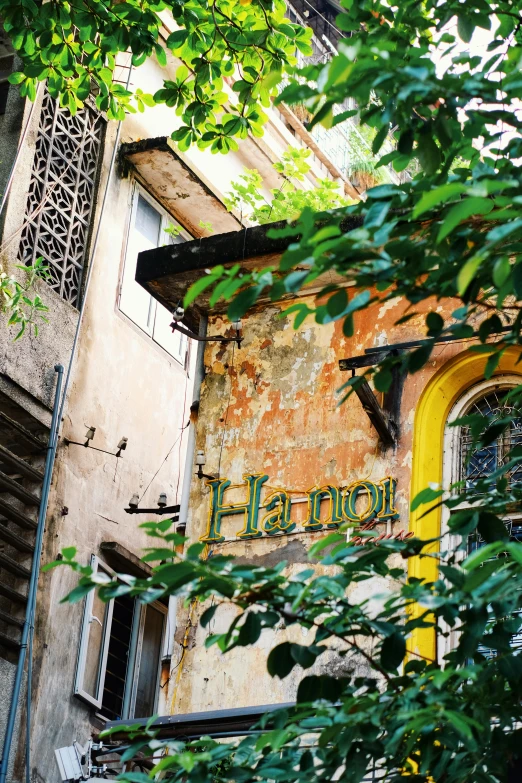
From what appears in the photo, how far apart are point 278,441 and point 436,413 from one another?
1280 mm

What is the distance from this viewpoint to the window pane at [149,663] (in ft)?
41.9

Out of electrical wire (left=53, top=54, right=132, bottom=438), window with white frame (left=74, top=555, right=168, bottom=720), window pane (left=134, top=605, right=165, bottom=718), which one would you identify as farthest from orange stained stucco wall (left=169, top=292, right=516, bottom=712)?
window pane (left=134, top=605, right=165, bottom=718)

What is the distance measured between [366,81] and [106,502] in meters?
8.37

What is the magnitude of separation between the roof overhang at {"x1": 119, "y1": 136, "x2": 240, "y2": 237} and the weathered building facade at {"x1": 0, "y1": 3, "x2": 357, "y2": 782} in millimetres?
20

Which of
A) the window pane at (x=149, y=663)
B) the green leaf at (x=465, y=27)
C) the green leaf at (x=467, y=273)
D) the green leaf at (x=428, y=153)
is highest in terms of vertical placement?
the green leaf at (x=465, y=27)

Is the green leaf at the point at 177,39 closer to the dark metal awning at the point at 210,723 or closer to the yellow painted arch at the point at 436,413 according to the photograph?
the yellow painted arch at the point at 436,413

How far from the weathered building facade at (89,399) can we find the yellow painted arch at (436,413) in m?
1.98

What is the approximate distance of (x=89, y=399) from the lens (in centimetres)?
1270

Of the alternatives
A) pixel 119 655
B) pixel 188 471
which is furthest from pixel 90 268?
pixel 119 655

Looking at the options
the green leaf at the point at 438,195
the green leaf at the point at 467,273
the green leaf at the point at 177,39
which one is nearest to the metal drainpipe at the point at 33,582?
the green leaf at the point at 177,39

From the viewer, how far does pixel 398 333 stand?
32.5 ft

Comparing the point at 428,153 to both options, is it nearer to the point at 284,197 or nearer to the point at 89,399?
the point at 89,399

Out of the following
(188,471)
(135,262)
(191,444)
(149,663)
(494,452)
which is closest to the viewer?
(494,452)

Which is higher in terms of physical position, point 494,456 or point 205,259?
point 205,259
